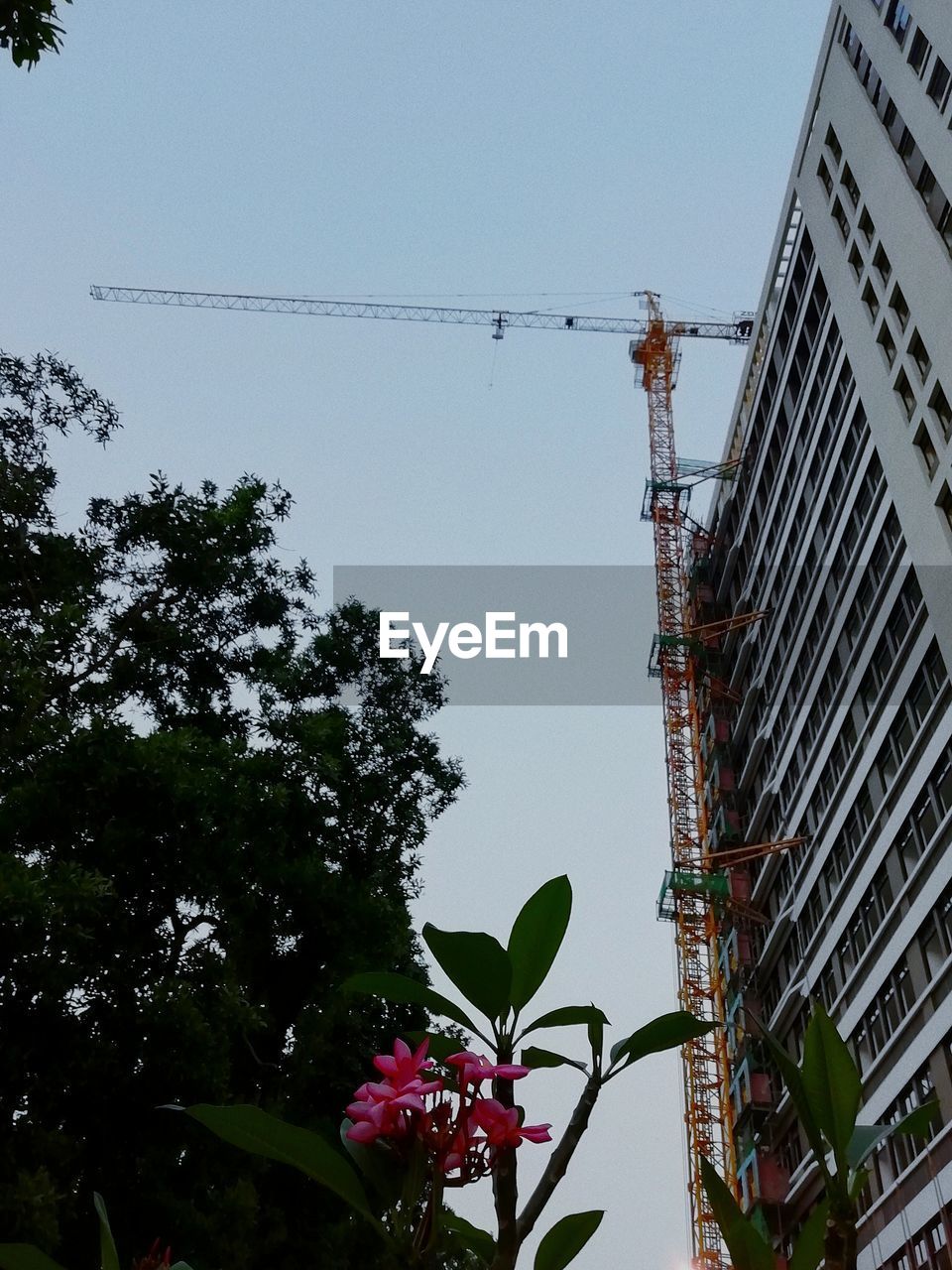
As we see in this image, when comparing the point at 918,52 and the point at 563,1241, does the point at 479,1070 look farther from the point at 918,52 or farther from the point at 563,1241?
the point at 918,52

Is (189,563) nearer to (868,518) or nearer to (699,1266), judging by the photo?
(868,518)

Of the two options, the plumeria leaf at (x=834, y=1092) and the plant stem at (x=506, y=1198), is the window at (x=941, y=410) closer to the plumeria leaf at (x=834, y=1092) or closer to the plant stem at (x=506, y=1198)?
the plumeria leaf at (x=834, y=1092)

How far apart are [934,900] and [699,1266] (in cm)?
2119

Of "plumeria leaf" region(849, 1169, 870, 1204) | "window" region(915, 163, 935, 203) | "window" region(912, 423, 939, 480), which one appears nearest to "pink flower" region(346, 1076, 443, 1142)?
"plumeria leaf" region(849, 1169, 870, 1204)

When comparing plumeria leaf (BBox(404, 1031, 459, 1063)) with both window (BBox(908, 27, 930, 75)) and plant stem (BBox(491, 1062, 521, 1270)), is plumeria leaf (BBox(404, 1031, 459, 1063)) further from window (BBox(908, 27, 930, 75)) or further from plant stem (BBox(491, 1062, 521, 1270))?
window (BBox(908, 27, 930, 75))

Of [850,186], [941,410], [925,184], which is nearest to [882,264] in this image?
[925,184]

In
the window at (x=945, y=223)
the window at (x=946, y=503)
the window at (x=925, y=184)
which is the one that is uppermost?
the window at (x=925, y=184)

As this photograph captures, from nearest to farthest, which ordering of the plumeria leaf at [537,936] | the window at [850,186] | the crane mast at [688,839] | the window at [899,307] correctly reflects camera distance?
the plumeria leaf at [537,936]
the window at [899,307]
the window at [850,186]
the crane mast at [688,839]

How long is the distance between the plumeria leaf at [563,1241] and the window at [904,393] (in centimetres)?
2458

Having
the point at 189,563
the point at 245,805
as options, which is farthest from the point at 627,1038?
the point at 189,563

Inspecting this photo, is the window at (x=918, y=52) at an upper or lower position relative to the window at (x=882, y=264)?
upper

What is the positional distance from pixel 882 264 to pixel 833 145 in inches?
182

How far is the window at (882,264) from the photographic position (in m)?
25.4

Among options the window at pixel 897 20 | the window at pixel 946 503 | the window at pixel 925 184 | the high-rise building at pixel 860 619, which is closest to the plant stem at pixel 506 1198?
the high-rise building at pixel 860 619
